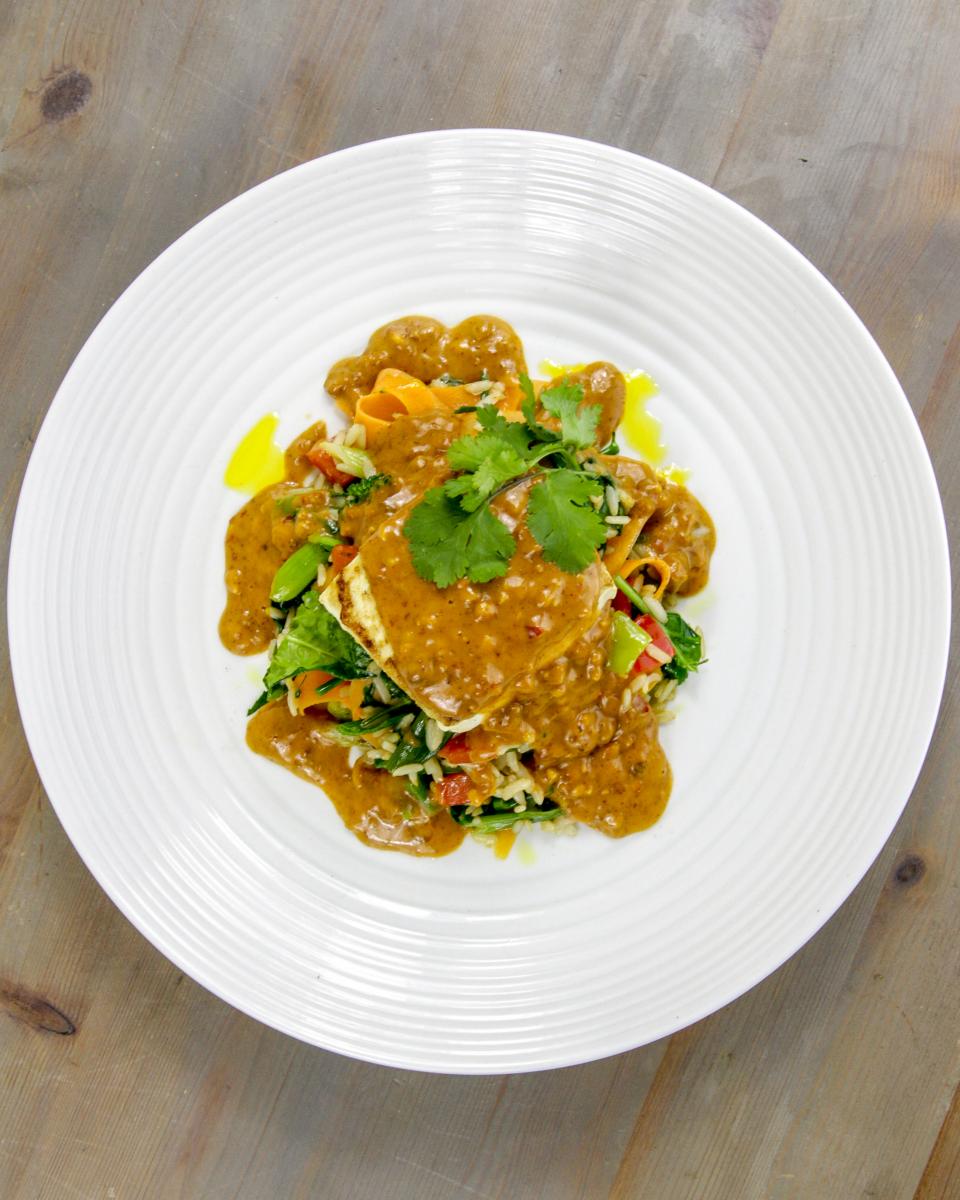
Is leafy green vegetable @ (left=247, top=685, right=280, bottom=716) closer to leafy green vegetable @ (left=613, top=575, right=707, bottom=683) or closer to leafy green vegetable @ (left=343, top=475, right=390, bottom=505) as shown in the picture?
leafy green vegetable @ (left=343, top=475, right=390, bottom=505)

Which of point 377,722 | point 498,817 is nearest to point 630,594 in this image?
point 498,817

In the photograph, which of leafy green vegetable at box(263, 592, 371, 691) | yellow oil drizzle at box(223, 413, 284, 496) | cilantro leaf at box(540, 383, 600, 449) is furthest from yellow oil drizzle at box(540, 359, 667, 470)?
leafy green vegetable at box(263, 592, 371, 691)

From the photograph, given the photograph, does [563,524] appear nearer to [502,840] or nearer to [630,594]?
[630,594]

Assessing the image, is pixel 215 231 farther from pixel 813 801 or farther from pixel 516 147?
pixel 813 801

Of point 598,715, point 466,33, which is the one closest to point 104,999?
point 598,715

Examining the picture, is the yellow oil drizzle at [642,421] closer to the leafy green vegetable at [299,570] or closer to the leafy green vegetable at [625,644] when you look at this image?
the leafy green vegetable at [625,644]

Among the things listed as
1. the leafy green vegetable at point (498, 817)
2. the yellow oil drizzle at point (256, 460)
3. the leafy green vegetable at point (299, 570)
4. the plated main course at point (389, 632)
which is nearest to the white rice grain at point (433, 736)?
the plated main course at point (389, 632)
